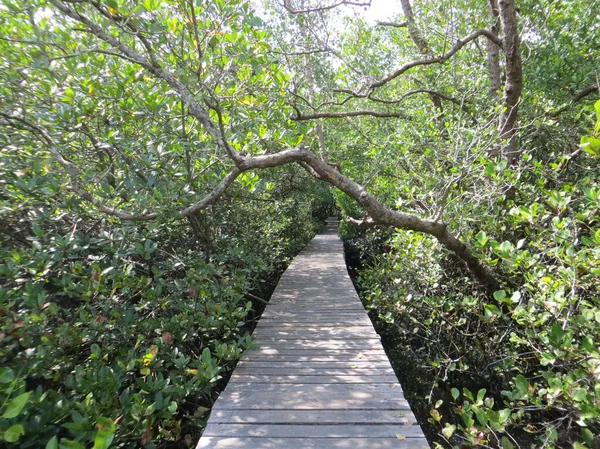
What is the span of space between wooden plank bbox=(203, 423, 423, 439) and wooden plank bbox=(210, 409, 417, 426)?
0.03 m

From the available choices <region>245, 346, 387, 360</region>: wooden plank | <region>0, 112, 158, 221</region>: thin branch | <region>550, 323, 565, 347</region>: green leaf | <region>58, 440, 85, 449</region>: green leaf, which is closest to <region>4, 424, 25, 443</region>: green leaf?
<region>58, 440, 85, 449</region>: green leaf

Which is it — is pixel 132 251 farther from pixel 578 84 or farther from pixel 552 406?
pixel 578 84

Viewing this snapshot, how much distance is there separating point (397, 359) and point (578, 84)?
437 centimetres

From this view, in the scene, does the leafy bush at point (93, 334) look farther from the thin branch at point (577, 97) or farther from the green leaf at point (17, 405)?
the thin branch at point (577, 97)

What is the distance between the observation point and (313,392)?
248cm

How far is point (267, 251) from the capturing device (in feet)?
18.7

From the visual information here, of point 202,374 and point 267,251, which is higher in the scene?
point 267,251

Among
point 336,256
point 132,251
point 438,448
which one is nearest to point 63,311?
point 132,251

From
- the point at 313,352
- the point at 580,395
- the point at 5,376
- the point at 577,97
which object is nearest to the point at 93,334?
the point at 5,376

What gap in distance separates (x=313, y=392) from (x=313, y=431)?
1.40 ft

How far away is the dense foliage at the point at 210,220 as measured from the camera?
72.6 inches

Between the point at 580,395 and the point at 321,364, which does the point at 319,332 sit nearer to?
the point at 321,364

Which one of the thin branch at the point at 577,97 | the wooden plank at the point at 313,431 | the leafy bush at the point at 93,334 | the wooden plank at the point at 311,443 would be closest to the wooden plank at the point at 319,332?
the leafy bush at the point at 93,334

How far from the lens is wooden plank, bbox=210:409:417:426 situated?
213 centimetres
